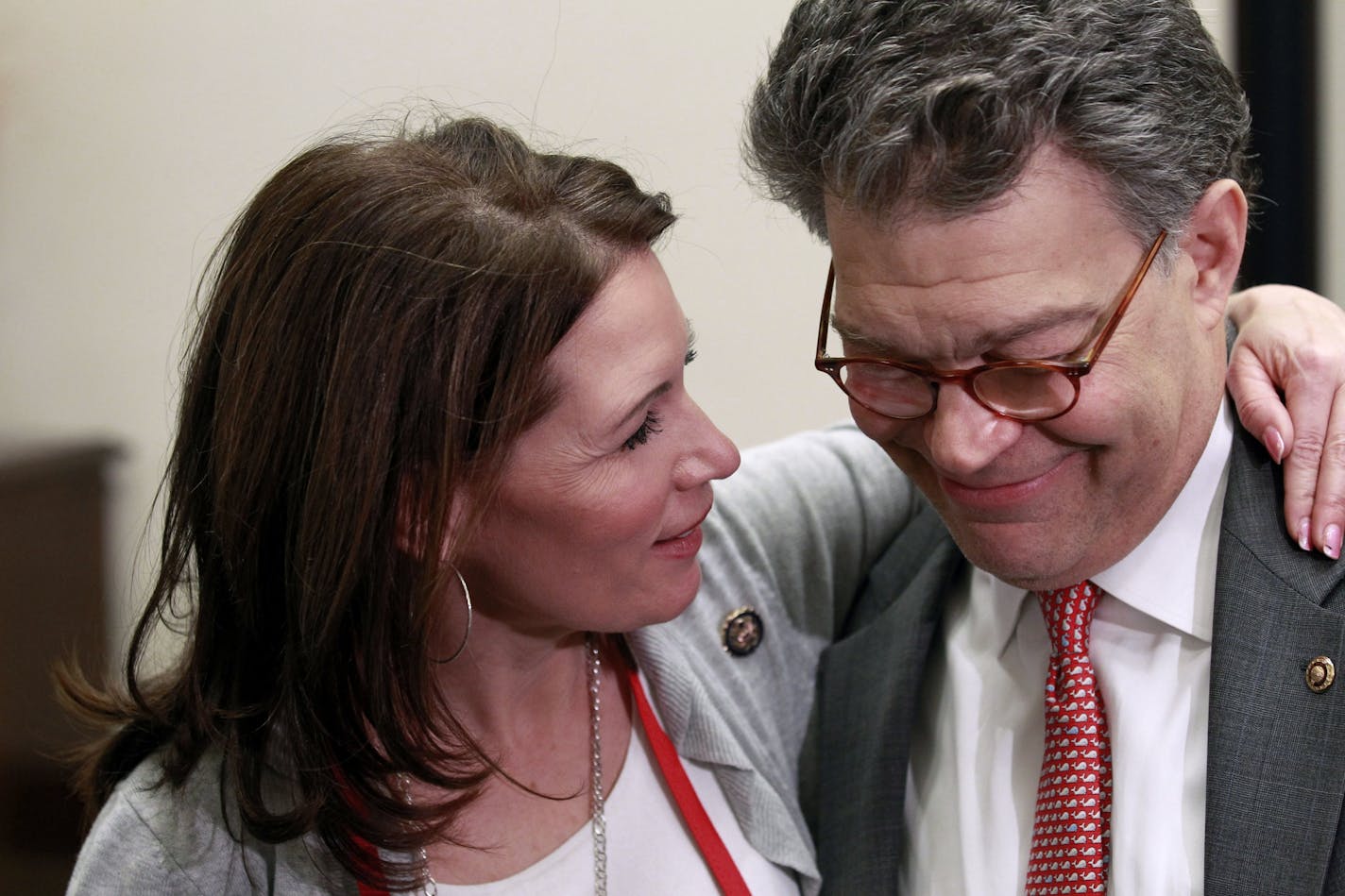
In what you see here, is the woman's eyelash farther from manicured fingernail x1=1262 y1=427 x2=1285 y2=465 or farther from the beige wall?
the beige wall

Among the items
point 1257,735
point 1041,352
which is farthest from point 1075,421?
point 1257,735

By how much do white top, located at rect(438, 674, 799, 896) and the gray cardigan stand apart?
0.07 ft

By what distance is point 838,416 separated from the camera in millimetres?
2766

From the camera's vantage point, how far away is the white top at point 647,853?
1.59 m

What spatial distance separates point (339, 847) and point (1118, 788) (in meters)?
0.83

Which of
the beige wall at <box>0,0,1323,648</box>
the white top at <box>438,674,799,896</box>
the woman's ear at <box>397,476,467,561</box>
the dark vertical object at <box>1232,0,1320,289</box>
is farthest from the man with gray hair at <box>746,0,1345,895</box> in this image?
the dark vertical object at <box>1232,0,1320,289</box>

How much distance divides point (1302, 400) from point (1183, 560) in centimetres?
21

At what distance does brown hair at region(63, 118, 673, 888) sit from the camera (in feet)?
4.57

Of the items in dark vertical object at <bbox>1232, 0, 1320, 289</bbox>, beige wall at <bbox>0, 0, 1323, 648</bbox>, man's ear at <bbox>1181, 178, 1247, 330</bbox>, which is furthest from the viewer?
dark vertical object at <bbox>1232, 0, 1320, 289</bbox>

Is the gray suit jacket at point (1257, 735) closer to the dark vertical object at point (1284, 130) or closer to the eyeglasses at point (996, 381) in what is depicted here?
the eyeglasses at point (996, 381)

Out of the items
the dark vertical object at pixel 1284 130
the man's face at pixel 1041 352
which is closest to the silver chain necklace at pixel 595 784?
the man's face at pixel 1041 352

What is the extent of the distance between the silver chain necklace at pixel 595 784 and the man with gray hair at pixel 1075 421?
0.30 meters

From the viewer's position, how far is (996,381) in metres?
1.37

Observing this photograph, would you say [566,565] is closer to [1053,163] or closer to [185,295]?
[1053,163]
